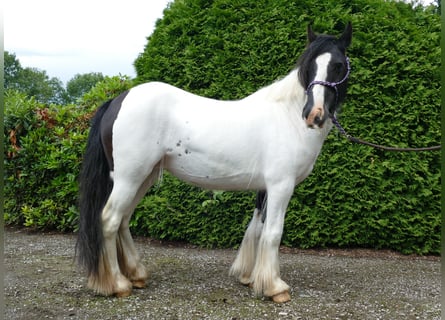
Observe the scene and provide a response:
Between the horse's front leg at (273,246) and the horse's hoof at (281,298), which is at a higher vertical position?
the horse's front leg at (273,246)

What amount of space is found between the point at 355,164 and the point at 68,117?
4222 mm

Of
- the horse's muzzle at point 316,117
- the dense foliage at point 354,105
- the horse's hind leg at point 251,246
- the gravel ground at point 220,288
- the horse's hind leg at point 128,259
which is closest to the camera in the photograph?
the horse's muzzle at point 316,117

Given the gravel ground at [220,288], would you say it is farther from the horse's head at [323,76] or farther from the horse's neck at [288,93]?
the horse's neck at [288,93]

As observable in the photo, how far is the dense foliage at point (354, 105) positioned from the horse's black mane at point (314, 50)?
1.80m

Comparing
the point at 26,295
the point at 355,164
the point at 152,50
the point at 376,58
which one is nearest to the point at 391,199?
the point at 355,164

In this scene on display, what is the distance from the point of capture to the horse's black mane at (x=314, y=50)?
305 centimetres

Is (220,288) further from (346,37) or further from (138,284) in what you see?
(346,37)

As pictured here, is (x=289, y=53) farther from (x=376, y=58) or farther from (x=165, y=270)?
(x=165, y=270)

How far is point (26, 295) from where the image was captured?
335cm

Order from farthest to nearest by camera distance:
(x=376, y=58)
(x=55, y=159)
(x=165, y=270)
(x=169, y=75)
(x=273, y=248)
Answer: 1. (x=55, y=159)
2. (x=169, y=75)
3. (x=376, y=58)
4. (x=165, y=270)
5. (x=273, y=248)

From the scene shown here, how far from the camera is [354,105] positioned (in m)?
4.87

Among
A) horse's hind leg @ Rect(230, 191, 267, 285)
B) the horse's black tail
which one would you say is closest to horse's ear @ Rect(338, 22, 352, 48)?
horse's hind leg @ Rect(230, 191, 267, 285)

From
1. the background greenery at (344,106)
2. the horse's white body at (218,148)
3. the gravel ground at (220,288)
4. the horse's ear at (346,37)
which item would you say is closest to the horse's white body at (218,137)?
the horse's white body at (218,148)

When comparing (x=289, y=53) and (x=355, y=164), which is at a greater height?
(x=289, y=53)
